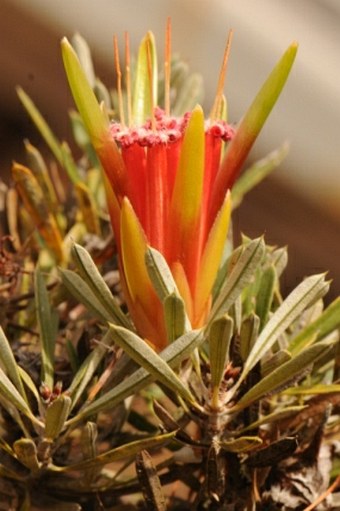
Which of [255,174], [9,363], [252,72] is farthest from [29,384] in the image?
[252,72]

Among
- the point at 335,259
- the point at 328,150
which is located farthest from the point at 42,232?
the point at 328,150

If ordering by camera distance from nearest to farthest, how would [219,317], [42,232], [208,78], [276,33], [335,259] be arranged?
[219,317] → [42,232] → [335,259] → [208,78] → [276,33]

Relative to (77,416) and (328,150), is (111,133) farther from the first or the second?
(328,150)

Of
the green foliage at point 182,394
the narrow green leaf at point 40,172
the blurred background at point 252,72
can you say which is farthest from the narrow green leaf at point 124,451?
the blurred background at point 252,72

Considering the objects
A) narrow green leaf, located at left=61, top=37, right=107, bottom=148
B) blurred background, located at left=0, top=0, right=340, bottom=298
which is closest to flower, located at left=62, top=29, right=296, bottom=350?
narrow green leaf, located at left=61, top=37, right=107, bottom=148

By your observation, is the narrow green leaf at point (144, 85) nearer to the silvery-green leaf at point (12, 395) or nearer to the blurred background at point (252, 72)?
the silvery-green leaf at point (12, 395)

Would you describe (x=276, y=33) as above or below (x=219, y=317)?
above

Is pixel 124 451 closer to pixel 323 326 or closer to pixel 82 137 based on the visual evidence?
pixel 323 326
